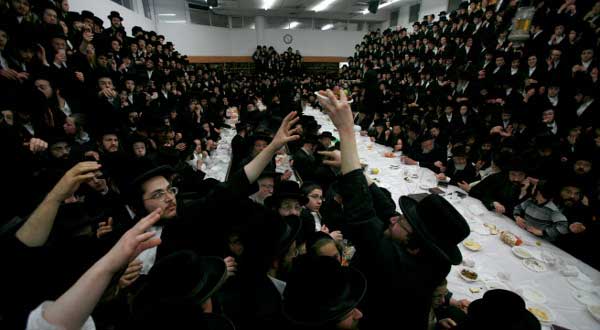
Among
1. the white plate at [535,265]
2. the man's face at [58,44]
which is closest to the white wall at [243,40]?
the man's face at [58,44]

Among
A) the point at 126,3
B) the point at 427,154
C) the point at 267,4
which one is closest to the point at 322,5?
the point at 267,4

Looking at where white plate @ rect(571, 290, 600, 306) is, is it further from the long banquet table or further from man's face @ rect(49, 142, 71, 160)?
man's face @ rect(49, 142, 71, 160)

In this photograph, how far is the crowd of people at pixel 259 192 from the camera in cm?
138

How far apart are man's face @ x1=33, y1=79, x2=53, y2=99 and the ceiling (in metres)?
14.2

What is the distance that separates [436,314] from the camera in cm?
222

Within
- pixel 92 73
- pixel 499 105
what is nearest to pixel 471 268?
pixel 499 105

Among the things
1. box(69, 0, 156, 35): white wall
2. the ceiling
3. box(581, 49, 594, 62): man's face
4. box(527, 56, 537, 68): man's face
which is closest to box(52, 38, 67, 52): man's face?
box(69, 0, 156, 35): white wall

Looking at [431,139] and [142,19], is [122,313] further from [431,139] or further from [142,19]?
[142,19]

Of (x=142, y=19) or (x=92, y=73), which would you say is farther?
(x=142, y=19)

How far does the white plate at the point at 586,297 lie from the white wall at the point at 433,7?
57.1 ft

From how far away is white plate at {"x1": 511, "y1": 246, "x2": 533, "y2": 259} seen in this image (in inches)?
103

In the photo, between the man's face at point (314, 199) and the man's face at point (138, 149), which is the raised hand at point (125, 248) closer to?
the man's face at point (314, 199)

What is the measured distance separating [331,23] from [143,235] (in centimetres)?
2569

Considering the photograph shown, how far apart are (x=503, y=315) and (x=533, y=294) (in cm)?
107
